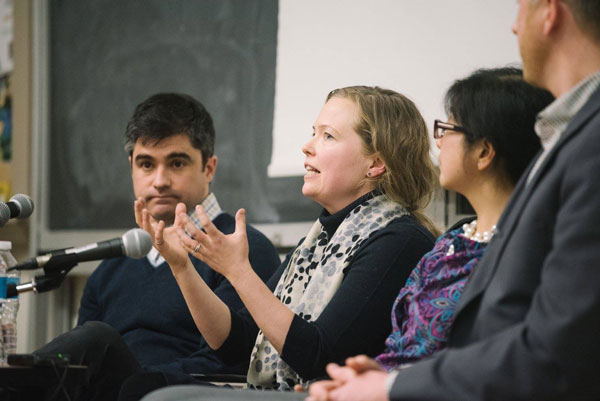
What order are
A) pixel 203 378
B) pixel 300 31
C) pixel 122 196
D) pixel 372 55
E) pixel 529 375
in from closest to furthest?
pixel 529 375, pixel 203 378, pixel 372 55, pixel 300 31, pixel 122 196

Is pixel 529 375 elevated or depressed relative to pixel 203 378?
elevated

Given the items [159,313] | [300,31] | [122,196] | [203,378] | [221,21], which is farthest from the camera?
[122,196]

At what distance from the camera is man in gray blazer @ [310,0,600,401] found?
37.9 inches

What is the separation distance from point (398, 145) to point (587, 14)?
87cm

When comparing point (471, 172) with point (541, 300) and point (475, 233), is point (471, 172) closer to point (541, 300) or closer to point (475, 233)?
point (475, 233)

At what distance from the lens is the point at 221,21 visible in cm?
340

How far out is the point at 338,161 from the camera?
1.93 meters

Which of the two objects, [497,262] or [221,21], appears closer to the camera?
[497,262]

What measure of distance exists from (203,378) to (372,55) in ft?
4.79

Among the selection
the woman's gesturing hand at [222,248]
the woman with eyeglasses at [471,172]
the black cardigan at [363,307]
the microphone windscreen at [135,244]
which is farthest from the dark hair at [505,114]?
the microphone windscreen at [135,244]

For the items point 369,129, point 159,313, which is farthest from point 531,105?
point 159,313

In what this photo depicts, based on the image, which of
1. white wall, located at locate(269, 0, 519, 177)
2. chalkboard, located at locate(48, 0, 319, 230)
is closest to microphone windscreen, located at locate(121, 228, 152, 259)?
white wall, located at locate(269, 0, 519, 177)

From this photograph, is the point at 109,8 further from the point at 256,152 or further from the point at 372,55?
the point at 372,55

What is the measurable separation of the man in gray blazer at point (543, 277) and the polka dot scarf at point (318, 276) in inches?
25.3
